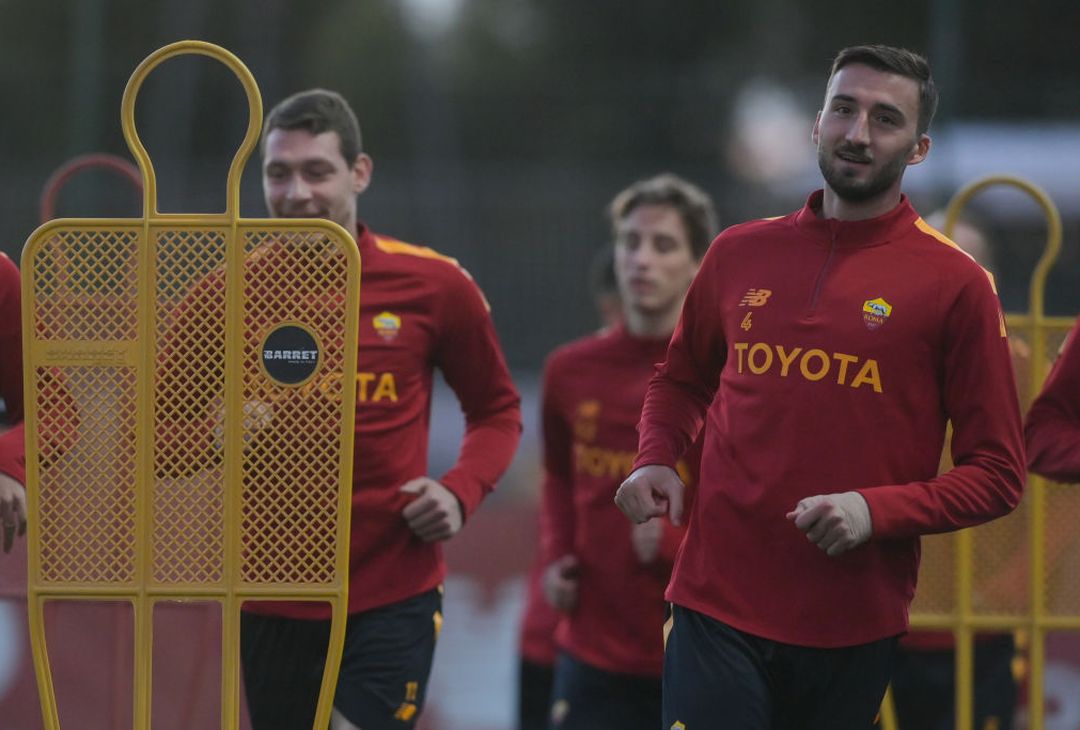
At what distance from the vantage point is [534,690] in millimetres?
6789

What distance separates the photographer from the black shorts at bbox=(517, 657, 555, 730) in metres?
6.73

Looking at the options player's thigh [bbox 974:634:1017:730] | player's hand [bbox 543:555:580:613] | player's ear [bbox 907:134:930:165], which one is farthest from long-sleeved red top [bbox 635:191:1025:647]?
player's thigh [bbox 974:634:1017:730]

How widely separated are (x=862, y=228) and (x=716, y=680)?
3.20ft

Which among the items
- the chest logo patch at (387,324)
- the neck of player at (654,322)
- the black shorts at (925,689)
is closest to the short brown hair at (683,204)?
the neck of player at (654,322)

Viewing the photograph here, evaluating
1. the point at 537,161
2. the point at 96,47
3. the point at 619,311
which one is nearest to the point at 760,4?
the point at 537,161

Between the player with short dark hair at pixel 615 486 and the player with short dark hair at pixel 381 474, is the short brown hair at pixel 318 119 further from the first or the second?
the player with short dark hair at pixel 615 486

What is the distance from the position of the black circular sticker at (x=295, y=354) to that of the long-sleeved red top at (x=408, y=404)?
0.70 metres

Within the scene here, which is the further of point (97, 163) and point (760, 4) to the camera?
point (760, 4)

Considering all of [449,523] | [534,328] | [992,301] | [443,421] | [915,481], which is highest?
[992,301]

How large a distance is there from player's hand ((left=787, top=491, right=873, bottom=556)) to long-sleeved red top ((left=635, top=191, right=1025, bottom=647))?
5cm

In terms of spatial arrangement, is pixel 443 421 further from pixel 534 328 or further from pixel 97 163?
pixel 97 163

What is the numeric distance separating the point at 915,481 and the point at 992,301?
0.39 m

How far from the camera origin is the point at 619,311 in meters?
6.98

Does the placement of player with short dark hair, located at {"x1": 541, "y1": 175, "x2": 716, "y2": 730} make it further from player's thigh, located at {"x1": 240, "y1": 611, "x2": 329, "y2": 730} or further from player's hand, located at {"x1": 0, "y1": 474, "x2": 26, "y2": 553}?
player's hand, located at {"x1": 0, "y1": 474, "x2": 26, "y2": 553}
